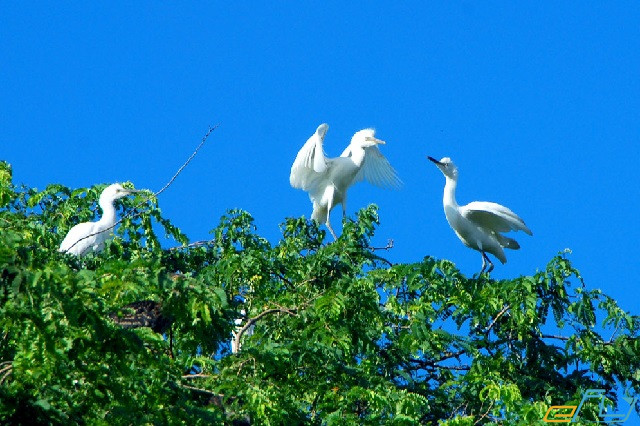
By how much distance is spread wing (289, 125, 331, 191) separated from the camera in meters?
13.8

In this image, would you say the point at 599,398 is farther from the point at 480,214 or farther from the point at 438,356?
the point at 480,214

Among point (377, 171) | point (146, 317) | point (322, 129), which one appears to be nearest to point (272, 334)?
point (146, 317)

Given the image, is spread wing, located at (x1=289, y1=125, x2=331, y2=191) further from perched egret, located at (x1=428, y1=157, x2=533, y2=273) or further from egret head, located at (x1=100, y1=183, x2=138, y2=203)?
egret head, located at (x1=100, y1=183, x2=138, y2=203)

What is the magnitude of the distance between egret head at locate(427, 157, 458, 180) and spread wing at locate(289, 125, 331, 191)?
1467 mm

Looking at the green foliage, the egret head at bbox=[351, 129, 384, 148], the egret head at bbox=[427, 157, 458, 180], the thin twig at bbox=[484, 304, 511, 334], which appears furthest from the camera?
the egret head at bbox=[351, 129, 384, 148]

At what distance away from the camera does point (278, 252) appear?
9086mm

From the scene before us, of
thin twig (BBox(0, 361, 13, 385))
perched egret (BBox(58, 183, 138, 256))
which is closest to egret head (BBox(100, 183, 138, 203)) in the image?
perched egret (BBox(58, 183, 138, 256))

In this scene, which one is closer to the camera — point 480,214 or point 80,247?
point 80,247

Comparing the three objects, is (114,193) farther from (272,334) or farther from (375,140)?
(375,140)

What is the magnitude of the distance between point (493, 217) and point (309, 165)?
2.69 m

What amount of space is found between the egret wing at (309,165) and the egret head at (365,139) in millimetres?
806

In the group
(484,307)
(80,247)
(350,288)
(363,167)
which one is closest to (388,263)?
(484,307)

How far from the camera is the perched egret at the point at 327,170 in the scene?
45.5ft

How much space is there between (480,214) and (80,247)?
3.90m
